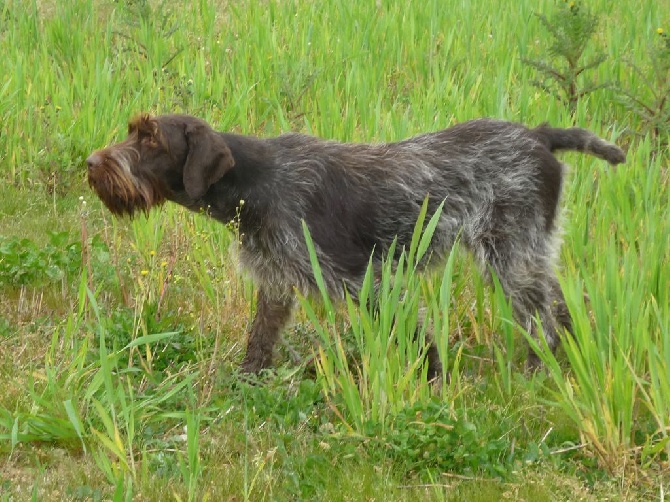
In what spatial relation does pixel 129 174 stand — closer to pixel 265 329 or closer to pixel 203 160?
pixel 203 160

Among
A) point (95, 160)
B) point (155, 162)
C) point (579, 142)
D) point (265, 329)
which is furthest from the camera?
point (579, 142)

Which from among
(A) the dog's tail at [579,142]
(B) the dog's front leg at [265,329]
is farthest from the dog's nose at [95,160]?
(A) the dog's tail at [579,142]

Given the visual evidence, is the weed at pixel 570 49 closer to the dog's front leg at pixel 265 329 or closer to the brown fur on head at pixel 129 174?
the dog's front leg at pixel 265 329

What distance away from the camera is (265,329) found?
4809 millimetres

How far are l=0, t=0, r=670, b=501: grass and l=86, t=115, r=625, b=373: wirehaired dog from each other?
205 mm

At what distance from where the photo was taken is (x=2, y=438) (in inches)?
143

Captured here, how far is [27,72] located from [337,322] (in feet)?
12.2

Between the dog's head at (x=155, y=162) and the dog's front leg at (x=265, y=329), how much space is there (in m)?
0.67

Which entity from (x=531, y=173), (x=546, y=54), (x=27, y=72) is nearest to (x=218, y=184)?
(x=531, y=173)

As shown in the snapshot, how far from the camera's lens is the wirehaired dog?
4.51 meters

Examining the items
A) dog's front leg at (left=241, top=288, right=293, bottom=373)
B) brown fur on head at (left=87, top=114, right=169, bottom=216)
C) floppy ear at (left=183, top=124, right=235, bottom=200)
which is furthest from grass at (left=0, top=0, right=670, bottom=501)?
floppy ear at (left=183, top=124, right=235, bottom=200)

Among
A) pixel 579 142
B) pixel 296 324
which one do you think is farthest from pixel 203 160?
pixel 579 142

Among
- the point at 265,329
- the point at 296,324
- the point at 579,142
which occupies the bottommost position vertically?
the point at 296,324

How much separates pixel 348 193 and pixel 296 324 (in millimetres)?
796
